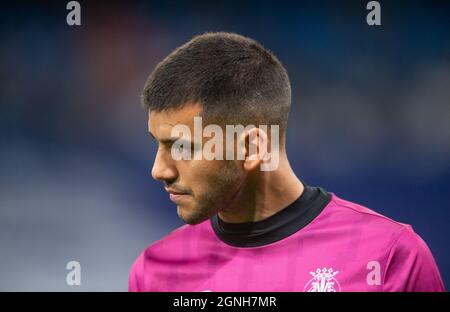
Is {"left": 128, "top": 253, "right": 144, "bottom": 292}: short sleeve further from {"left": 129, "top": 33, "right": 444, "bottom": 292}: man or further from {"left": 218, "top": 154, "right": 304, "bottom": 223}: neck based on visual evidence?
{"left": 218, "top": 154, "right": 304, "bottom": 223}: neck

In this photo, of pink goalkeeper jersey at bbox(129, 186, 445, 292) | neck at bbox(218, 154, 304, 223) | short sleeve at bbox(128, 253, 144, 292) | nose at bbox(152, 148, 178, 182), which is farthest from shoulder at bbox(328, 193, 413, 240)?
short sleeve at bbox(128, 253, 144, 292)

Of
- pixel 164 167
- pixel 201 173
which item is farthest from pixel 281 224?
pixel 164 167

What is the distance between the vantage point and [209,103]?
213 cm

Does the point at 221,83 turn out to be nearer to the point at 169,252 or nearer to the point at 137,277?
the point at 169,252

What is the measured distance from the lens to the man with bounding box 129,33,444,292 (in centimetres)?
215

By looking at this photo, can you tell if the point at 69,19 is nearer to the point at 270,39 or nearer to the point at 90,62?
the point at 90,62

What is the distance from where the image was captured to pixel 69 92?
4395 millimetres

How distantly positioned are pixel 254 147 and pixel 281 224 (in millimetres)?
325

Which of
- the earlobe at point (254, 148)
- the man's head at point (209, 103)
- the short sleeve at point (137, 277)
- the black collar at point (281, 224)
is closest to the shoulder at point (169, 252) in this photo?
the short sleeve at point (137, 277)

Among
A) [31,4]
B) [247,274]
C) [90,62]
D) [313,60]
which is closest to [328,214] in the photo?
[247,274]

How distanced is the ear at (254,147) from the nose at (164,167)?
25 centimetres

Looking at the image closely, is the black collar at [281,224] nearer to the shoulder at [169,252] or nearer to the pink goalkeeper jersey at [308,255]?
the pink goalkeeper jersey at [308,255]

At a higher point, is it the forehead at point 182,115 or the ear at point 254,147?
the forehead at point 182,115

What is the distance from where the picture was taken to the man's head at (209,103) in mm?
2127
